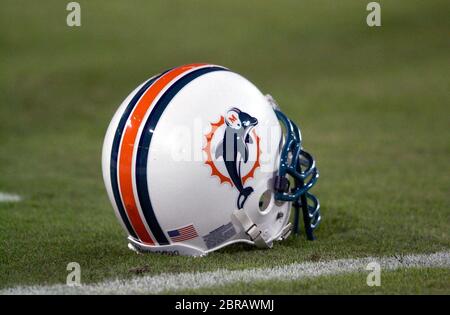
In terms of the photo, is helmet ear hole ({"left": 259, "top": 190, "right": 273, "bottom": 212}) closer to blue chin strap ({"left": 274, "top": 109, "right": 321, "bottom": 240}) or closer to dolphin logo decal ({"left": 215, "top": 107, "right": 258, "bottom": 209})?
blue chin strap ({"left": 274, "top": 109, "right": 321, "bottom": 240})

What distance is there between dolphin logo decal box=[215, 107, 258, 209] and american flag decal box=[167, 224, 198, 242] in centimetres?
31

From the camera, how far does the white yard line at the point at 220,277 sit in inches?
157

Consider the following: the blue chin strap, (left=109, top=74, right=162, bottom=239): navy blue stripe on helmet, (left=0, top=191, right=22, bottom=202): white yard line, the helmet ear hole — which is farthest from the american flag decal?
(left=0, top=191, right=22, bottom=202): white yard line

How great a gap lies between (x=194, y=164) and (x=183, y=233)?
423 millimetres

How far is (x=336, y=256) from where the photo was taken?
4.68 m

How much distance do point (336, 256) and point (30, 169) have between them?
4.23 m

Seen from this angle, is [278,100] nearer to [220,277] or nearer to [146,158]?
[146,158]

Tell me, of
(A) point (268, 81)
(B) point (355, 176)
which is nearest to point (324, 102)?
(A) point (268, 81)

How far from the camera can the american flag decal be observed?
14.7ft

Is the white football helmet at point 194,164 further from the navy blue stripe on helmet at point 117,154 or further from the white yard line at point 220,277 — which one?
the white yard line at point 220,277

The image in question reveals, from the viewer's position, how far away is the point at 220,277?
4160 millimetres

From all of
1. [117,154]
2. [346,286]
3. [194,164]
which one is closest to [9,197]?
[117,154]

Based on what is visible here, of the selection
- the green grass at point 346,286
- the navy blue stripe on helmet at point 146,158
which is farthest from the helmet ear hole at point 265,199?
the green grass at point 346,286

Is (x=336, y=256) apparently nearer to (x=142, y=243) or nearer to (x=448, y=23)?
(x=142, y=243)
